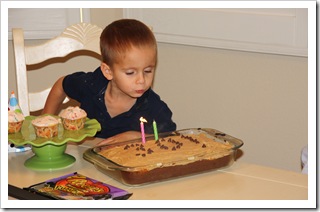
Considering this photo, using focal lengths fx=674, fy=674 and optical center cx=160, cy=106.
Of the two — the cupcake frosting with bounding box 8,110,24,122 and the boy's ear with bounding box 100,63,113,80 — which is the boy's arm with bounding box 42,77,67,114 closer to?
the boy's ear with bounding box 100,63,113,80

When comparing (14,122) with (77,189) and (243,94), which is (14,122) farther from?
(243,94)

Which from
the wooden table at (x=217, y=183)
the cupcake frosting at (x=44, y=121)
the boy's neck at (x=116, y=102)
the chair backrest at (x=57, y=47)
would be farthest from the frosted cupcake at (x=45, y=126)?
the chair backrest at (x=57, y=47)

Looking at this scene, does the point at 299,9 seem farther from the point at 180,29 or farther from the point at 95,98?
the point at 95,98

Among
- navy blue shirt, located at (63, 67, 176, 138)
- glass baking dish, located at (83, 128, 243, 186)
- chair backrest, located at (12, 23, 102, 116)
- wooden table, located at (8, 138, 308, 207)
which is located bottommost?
wooden table, located at (8, 138, 308, 207)

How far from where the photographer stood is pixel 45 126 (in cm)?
182

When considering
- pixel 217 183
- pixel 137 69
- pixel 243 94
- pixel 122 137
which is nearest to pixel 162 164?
pixel 217 183

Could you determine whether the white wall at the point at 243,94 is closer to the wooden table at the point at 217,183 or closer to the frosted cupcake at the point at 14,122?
the wooden table at the point at 217,183

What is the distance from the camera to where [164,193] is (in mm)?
1635

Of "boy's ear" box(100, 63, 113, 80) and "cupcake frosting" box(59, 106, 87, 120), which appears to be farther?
"boy's ear" box(100, 63, 113, 80)

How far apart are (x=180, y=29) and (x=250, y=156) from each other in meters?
0.61

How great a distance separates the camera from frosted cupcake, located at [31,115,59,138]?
1820 mm

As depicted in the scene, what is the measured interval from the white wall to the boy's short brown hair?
745 millimetres

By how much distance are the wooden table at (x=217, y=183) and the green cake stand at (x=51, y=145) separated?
25 mm

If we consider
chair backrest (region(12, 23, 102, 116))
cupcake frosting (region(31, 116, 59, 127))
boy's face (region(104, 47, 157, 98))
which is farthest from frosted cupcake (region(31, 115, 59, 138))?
A: chair backrest (region(12, 23, 102, 116))
